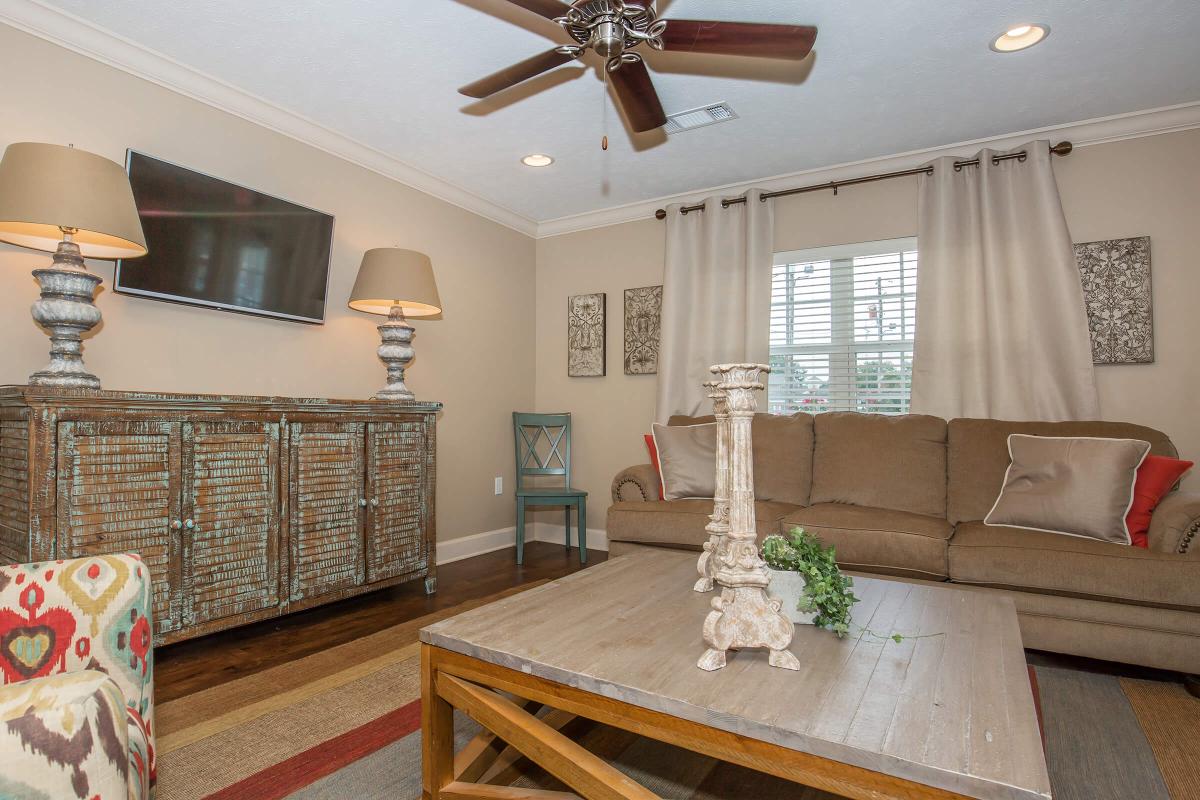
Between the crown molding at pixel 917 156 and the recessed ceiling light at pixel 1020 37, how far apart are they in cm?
90

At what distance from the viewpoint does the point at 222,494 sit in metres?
2.38

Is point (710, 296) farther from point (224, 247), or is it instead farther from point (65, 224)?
point (65, 224)

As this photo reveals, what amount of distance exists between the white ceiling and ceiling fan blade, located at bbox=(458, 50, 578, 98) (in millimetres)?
353

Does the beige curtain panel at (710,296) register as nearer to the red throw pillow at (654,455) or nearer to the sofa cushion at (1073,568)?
the red throw pillow at (654,455)

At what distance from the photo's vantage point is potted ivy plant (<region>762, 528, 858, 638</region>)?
144cm

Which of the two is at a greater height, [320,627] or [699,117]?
[699,117]

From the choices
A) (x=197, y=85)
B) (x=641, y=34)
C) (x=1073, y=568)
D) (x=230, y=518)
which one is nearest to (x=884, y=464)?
(x=1073, y=568)

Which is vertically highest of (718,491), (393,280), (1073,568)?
(393,280)

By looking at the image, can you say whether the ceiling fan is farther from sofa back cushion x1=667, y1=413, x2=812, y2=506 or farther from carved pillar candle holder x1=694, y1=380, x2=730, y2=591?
sofa back cushion x1=667, y1=413, x2=812, y2=506

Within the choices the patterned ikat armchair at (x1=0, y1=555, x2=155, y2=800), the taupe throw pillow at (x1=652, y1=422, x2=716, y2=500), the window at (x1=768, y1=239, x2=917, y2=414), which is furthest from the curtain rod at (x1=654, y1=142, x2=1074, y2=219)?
the patterned ikat armchair at (x1=0, y1=555, x2=155, y2=800)

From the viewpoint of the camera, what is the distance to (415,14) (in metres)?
2.29

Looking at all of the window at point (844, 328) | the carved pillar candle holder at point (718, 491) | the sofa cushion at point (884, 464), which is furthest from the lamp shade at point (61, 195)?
the window at point (844, 328)

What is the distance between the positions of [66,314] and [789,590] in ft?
8.04

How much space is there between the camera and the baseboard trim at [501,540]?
3945mm
